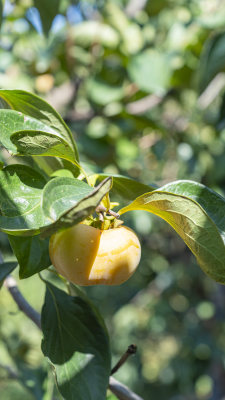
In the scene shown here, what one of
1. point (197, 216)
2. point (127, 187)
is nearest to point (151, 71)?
point (127, 187)

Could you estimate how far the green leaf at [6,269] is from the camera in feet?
1.72

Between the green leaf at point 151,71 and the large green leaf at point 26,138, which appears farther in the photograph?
the green leaf at point 151,71

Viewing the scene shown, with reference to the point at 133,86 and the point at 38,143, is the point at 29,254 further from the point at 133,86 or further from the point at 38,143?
the point at 133,86

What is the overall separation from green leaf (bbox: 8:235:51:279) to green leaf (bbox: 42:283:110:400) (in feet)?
0.30

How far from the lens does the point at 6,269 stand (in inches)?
20.8

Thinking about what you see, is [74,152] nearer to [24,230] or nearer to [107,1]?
[24,230]

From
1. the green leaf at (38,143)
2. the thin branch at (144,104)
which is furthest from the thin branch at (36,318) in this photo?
the thin branch at (144,104)

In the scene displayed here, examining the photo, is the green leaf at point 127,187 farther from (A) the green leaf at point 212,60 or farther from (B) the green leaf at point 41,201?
(A) the green leaf at point 212,60

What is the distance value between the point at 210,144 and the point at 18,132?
1.28 m

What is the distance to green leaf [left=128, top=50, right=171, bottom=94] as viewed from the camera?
127cm

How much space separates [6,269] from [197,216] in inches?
10.5

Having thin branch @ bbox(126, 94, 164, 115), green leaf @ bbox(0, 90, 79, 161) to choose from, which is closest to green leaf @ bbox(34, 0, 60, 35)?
green leaf @ bbox(0, 90, 79, 161)

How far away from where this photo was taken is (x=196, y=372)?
210cm

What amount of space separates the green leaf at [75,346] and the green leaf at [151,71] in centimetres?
84
